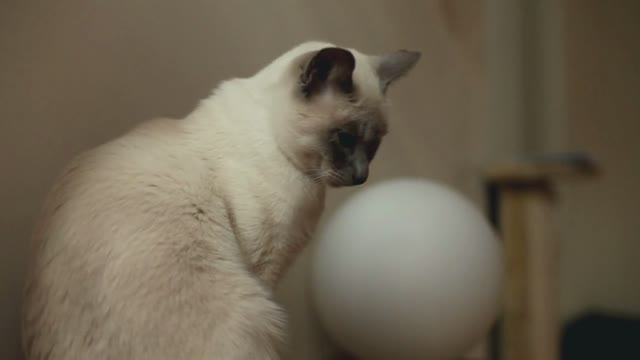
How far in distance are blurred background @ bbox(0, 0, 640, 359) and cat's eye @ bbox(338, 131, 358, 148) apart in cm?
35

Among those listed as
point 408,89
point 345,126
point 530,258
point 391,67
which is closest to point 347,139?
point 345,126

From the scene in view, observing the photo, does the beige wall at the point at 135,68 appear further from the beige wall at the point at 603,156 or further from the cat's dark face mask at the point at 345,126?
the beige wall at the point at 603,156

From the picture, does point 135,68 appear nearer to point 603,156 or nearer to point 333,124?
point 333,124

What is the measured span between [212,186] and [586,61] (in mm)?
1797

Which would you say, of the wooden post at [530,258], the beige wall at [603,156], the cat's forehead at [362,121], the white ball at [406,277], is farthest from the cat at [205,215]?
the beige wall at [603,156]

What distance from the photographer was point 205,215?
3.18 ft

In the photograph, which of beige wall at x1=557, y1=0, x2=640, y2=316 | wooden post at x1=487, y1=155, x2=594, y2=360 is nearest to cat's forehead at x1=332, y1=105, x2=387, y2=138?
wooden post at x1=487, y1=155, x2=594, y2=360

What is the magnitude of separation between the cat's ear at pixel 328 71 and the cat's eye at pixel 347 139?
6cm

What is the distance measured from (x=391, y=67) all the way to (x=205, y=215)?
392mm

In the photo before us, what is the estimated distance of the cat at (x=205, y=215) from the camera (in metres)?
0.86

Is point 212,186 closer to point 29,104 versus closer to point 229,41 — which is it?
point 29,104

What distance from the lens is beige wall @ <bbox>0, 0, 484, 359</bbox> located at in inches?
41.3

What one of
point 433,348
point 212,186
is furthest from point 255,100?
point 433,348

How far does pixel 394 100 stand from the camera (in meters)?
1.72
